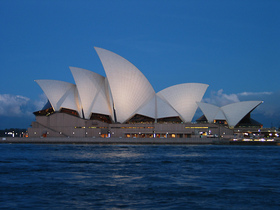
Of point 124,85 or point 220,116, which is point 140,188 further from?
point 220,116

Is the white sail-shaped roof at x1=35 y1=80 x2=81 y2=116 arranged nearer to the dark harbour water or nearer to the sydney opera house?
the sydney opera house

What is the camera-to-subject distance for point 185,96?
2985 inches

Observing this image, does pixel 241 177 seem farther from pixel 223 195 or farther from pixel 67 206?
pixel 67 206

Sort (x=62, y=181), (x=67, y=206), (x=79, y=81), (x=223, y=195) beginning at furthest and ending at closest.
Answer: (x=79, y=81) → (x=62, y=181) → (x=223, y=195) → (x=67, y=206)

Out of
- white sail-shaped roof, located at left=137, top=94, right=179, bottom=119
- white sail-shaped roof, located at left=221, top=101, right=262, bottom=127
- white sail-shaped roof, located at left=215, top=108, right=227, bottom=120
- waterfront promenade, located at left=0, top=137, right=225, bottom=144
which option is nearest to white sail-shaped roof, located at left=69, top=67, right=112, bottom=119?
waterfront promenade, located at left=0, top=137, right=225, bottom=144

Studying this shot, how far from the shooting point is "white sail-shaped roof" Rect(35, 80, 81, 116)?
76.3 m

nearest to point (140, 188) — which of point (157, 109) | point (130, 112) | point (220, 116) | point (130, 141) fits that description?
point (130, 141)

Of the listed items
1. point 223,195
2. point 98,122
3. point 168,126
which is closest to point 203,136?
point 168,126

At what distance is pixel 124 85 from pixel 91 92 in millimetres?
7141

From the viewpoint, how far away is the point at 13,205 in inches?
578

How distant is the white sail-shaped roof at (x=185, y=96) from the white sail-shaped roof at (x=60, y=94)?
18.1m

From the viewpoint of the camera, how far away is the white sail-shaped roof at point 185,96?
75.8 metres

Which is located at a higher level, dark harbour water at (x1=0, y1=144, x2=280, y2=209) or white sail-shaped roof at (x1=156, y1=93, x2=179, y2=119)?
white sail-shaped roof at (x1=156, y1=93, x2=179, y2=119)

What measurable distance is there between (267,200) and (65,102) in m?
64.0
